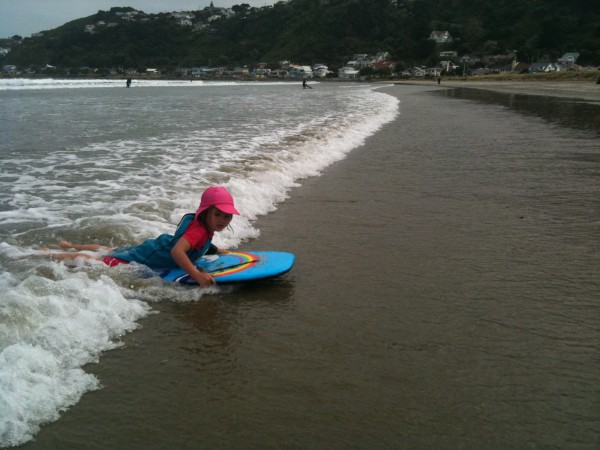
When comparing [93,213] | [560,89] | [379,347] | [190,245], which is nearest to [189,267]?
[190,245]

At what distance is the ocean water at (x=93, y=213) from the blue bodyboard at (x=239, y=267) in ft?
0.44

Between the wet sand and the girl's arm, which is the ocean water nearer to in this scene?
the girl's arm

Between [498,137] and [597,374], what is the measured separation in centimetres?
1275

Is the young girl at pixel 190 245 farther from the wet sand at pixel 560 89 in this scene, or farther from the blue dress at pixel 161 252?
the wet sand at pixel 560 89

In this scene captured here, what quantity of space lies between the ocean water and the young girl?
0.57 ft

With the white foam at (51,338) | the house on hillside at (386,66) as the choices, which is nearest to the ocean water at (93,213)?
the white foam at (51,338)

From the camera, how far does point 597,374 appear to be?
323 cm

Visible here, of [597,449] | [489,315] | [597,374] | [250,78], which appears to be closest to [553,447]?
[597,449]

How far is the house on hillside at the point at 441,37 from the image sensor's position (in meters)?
139

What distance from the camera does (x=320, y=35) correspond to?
16338 centimetres

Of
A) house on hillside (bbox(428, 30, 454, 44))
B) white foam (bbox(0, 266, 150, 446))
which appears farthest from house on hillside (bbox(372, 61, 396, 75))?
white foam (bbox(0, 266, 150, 446))

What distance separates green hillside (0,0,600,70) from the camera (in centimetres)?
11619

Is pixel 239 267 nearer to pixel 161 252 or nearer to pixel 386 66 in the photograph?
pixel 161 252

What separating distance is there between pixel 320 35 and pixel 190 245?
6699 inches
